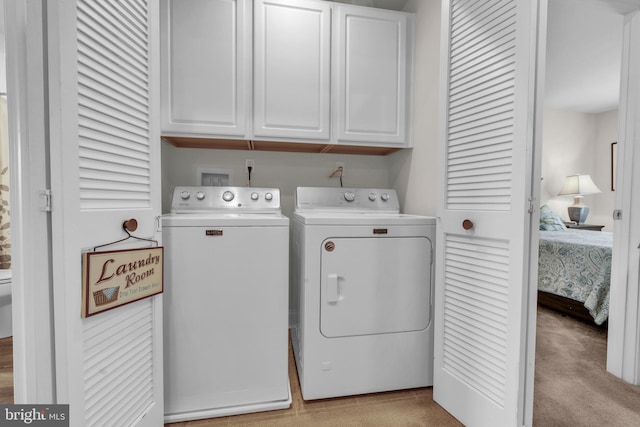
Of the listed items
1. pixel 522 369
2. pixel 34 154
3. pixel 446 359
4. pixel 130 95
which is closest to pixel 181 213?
pixel 130 95

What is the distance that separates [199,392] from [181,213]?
97 cm

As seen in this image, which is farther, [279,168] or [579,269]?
[579,269]

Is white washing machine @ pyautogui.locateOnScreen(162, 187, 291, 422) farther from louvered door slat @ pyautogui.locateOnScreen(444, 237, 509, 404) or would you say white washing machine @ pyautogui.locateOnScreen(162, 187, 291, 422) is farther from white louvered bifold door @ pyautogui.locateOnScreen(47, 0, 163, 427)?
louvered door slat @ pyautogui.locateOnScreen(444, 237, 509, 404)

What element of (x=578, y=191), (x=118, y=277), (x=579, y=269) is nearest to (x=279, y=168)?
(x=118, y=277)

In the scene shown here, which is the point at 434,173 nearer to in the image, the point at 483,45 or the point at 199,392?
the point at 483,45

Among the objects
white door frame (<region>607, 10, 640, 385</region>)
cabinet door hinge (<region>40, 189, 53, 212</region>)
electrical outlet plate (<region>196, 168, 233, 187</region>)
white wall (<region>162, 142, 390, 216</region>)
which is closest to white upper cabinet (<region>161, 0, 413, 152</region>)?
white wall (<region>162, 142, 390, 216</region>)

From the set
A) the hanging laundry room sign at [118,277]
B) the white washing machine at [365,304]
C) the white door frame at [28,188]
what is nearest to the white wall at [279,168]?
the white washing machine at [365,304]

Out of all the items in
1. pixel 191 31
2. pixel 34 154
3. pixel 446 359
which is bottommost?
pixel 446 359

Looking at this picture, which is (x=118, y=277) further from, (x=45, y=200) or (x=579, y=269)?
(x=579, y=269)

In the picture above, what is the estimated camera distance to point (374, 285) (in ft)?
5.25

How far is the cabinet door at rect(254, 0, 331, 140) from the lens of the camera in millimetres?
1869

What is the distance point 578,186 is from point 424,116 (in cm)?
397

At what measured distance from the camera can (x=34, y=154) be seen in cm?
83

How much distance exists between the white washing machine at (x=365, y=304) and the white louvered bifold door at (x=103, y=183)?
27.3 inches
